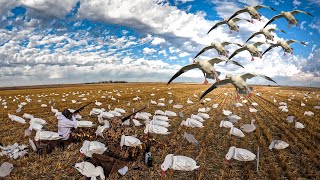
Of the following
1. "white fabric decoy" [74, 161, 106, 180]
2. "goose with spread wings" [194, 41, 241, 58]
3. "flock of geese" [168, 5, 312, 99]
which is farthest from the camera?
"goose with spread wings" [194, 41, 241, 58]

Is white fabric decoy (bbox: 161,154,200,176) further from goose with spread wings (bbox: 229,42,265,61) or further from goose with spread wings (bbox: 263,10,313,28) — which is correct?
goose with spread wings (bbox: 263,10,313,28)

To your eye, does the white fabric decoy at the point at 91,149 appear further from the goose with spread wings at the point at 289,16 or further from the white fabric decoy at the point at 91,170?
the goose with spread wings at the point at 289,16

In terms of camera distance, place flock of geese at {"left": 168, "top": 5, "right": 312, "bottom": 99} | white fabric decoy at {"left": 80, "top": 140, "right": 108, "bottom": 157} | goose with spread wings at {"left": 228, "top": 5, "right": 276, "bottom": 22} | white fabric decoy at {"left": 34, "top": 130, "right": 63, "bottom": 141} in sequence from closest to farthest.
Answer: white fabric decoy at {"left": 80, "top": 140, "right": 108, "bottom": 157}
flock of geese at {"left": 168, "top": 5, "right": 312, "bottom": 99}
white fabric decoy at {"left": 34, "top": 130, "right": 63, "bottom": 141}
goose with spread wings at {"left": 228, "top": 5, "right": 276, "bottom": 22}

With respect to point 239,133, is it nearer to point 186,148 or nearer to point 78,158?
point 186,148

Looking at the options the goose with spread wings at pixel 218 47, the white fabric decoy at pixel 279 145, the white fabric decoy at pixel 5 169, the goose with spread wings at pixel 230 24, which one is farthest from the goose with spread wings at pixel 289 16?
the white fabric decoy at pixel 5 169

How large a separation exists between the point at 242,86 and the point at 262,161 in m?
2.88

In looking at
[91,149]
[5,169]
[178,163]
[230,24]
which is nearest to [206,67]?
[178,163]

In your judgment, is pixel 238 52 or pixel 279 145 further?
pixel 279 145

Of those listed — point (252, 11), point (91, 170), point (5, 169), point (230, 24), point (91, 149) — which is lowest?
point (5, 169)

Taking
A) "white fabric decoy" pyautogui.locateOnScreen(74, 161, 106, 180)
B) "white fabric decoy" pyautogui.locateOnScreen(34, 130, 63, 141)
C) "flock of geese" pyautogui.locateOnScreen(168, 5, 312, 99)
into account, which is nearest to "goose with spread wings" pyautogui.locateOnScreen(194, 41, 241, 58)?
"flock of geese" pyautogui.locateOnScreen(168, 5, 312, 99)

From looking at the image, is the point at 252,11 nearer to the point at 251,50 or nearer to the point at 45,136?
the point at 251,50

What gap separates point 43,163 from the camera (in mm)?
9773

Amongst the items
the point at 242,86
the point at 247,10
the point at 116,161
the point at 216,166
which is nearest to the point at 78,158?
the point at 116,161

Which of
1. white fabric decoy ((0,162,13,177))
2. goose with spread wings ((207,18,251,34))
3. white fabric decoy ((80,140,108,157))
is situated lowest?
white fabric decoy ((0,162,13,177))
